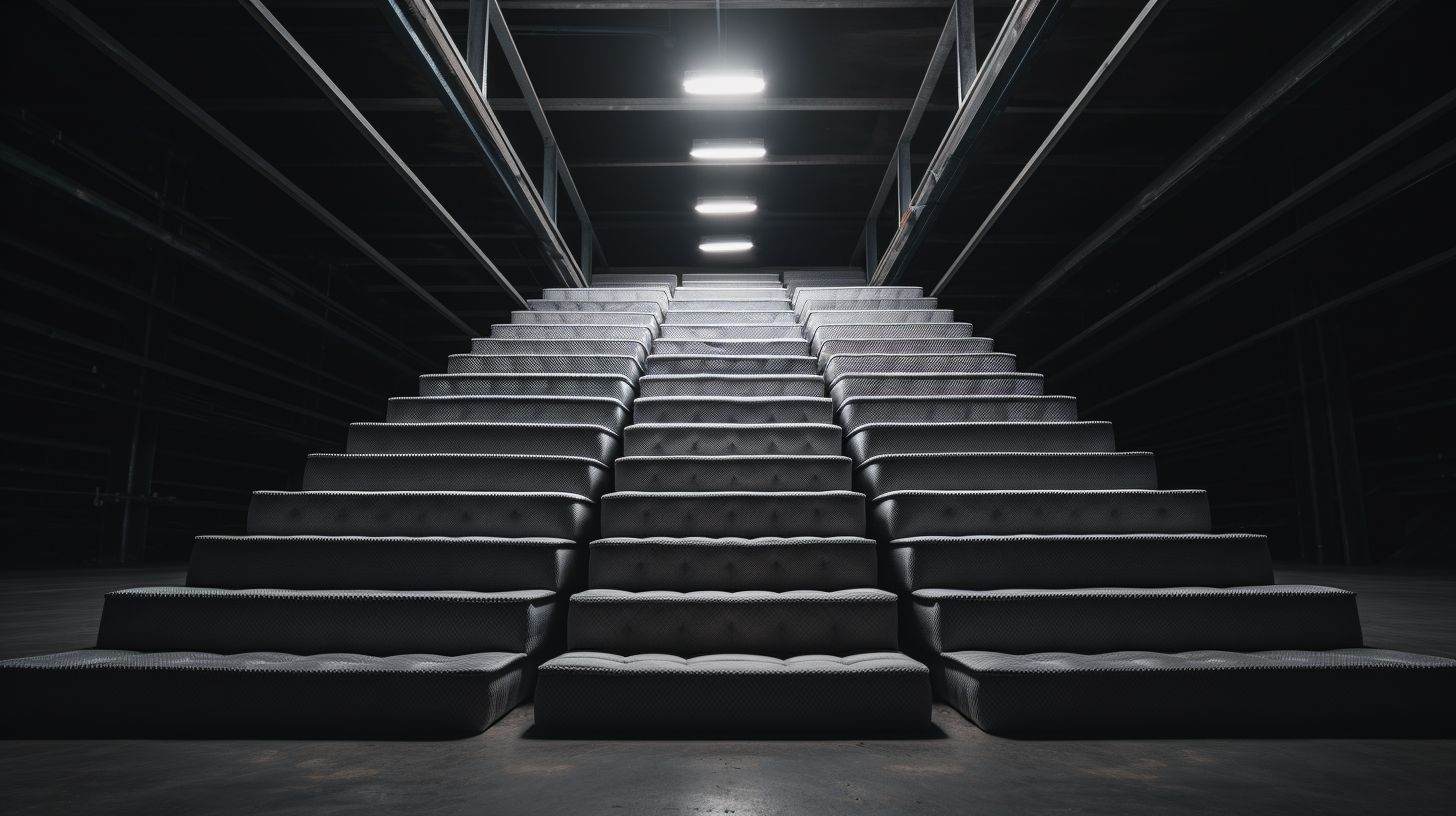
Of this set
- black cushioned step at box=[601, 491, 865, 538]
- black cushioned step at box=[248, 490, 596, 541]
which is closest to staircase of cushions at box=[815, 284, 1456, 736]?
black cushioned step at box=[601, 491, 865, 538]

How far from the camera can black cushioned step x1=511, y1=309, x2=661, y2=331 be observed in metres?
5.67

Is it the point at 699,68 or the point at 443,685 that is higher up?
the point at 699,68

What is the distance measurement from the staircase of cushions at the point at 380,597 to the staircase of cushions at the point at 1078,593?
1111mm

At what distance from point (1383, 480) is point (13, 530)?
11.0m

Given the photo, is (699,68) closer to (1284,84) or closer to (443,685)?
(1284,84)

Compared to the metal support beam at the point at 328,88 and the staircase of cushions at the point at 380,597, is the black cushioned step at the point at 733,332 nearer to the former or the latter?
the metal support beam at the point at 328,88

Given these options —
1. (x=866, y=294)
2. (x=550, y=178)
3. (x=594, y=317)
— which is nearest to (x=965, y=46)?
(x=866, y=294)

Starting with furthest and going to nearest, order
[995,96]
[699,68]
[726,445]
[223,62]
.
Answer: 1. [699,68]
2. [223,62]
3. [995,96]
4. [726,445]

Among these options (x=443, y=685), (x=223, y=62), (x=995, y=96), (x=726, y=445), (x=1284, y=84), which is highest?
(x=223, y=62)

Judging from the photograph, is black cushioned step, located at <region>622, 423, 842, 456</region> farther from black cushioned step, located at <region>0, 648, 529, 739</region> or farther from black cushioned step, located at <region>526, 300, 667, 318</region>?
black cushioned step, located at <region>526, 300, 667, 318</region>

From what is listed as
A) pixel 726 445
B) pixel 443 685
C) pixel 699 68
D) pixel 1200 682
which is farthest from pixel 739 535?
pixel 699 68

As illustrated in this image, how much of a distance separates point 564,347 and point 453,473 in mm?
2028

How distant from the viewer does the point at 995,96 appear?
4.49 m

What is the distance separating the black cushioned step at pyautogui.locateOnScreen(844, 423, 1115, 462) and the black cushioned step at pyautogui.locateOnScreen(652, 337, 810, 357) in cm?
182
